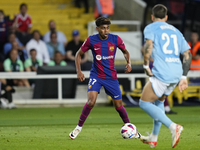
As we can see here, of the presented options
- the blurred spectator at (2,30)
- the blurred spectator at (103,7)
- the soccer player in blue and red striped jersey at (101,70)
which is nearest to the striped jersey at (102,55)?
the soccer player in blue and red striped jersey at (101,70)

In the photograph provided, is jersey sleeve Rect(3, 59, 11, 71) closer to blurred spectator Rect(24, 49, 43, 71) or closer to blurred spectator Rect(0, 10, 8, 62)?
blurred spectator Rect(24, 49, 43, 71)

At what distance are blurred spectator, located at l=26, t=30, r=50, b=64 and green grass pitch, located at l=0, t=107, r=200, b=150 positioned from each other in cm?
293

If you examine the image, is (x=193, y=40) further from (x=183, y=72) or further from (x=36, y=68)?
(x=183, y=72)

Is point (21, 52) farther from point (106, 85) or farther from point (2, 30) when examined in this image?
point (106, 85)

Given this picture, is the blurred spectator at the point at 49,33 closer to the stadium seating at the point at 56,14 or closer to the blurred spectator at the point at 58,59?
the blurred spectator at the point at 58,59

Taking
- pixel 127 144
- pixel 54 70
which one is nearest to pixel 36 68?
pixel 54 70

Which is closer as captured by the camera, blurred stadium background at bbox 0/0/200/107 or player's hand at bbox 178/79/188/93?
player's hand at bbox 178/79/188/93

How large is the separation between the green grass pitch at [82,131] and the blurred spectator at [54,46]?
137 inches

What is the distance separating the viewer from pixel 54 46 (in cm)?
1563

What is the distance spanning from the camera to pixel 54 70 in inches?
516

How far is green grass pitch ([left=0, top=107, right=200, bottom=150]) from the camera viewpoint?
6605mm

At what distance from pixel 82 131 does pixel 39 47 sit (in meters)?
7.33

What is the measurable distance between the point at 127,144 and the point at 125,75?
6488 millimetres

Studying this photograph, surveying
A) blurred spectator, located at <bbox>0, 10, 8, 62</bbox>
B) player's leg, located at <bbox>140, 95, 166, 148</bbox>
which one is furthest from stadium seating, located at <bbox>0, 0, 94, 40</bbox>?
player's leg, located at <bbox>140, 95, 166, 148</bbox>
